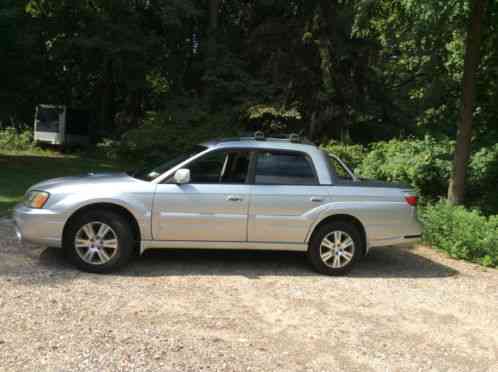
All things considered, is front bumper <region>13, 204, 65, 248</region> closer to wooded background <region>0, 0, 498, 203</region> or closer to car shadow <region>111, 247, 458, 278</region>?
car shadow <region>111, 247, 458, 278</region>

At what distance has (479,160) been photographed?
11.9m

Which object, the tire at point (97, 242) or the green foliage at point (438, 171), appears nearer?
the tire at point (97, 242)

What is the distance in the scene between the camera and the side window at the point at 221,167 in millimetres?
6953

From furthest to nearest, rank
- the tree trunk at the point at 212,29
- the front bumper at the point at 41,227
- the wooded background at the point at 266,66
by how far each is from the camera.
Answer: the tree trunk at the point at 212,29 < the wooded background at the point at 266,66 < the front bumper at the point at 41,227

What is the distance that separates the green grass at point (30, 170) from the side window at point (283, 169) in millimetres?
5325

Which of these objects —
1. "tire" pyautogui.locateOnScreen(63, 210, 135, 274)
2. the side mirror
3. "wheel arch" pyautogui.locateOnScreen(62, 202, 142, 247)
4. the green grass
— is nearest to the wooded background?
the green grass

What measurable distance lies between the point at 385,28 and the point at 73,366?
999 cm

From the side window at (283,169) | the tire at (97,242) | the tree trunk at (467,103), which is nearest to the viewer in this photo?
the tire at (97,242)

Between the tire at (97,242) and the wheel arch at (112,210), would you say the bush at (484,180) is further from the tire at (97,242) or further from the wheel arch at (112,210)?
the tire at (97,242)

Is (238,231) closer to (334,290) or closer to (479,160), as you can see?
(334,290)

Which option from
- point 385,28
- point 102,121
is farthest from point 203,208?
point 102,121

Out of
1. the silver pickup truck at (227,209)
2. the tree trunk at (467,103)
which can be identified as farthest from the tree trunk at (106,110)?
the silver pickup truck at (227,209)

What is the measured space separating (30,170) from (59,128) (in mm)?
10064

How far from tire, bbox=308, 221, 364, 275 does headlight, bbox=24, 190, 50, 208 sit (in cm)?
324
